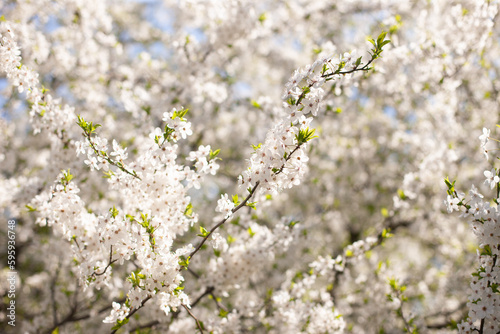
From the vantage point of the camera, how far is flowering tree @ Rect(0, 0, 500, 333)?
3151mm

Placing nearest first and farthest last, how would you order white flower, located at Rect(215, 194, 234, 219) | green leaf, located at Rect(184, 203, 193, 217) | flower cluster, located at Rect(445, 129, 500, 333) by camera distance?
flower cluster, located at Rect(445, 129, 500, 333), white flower, located at Rect(215, 194, 234, 219), green leaf, located at Rect(184, 203, 193, 217)

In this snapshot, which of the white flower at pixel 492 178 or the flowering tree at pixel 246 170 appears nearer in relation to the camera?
the white flower at pixel 492 178

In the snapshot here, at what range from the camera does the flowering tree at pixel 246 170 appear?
315cm

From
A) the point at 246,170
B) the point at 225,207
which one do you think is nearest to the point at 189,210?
the point at 225,207

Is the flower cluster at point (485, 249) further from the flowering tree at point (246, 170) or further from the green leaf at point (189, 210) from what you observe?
the green leaf at point (189, 210)

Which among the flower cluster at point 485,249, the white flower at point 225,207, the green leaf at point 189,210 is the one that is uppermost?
the green leaf at point 189,210

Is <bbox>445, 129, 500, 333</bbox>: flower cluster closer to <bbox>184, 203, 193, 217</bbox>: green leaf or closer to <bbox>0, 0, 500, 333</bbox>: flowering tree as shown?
<bbox>0, 0, 500, 333</bbox>: flowering tree

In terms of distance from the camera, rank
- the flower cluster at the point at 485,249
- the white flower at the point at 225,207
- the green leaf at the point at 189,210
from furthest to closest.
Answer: the green leaf at the point at 189,210 < the white flower at the point at 225,207 < the flower cluster at the point at 485,249

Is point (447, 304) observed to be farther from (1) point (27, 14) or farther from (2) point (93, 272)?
(1) point (27, 14)

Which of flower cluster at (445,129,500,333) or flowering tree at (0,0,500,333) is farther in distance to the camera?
flowering tree at (0,0,500,333)

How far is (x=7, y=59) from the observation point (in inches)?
130

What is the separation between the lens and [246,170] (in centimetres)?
309

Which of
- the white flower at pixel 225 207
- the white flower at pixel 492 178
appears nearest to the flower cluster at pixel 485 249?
the white flower at pixel 492 178

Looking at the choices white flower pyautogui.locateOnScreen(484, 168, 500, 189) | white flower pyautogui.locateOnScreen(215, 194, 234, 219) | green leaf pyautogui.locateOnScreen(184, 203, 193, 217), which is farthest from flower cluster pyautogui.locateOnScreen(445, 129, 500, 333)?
green leaf pyautogui.locateOnScreen(184, 203, 193, 217)
